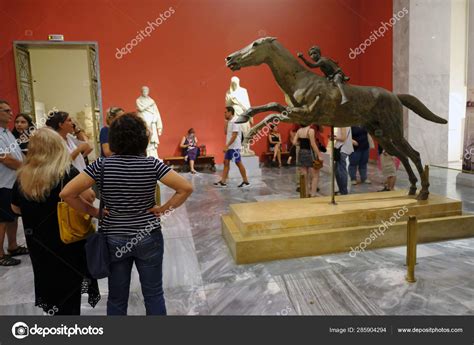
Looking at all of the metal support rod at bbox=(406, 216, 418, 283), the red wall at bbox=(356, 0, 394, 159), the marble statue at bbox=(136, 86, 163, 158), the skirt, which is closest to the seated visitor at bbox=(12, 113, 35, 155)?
the skirt

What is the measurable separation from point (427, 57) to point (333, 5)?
3.61 metres

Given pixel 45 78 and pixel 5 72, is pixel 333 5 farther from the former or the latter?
pixel 45 78

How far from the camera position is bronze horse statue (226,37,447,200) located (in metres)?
4.19

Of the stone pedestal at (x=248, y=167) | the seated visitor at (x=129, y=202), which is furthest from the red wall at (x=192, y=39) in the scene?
the seated visitor at (x=129, y=202)

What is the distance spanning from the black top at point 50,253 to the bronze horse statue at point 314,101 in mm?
2107

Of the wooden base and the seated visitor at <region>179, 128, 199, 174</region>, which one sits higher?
the seated visitor at <region>179, 128, 199, 174</region>

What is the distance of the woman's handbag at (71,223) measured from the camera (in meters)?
2.35

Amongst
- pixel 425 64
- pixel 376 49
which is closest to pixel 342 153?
pixel 425 64

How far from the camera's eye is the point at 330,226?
4.27 meters

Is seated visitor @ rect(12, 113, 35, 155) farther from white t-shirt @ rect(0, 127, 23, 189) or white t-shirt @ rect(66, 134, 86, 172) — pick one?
white t-shirt @ rect(0, 127, 23, 189)

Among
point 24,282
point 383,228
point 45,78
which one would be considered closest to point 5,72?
point 45,78

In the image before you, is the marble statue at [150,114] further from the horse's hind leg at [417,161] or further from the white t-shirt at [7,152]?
the horse's hind leg at [417,161]

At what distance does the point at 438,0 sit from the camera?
9.26m

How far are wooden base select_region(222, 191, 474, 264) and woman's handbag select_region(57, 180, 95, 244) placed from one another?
70.8 inches
